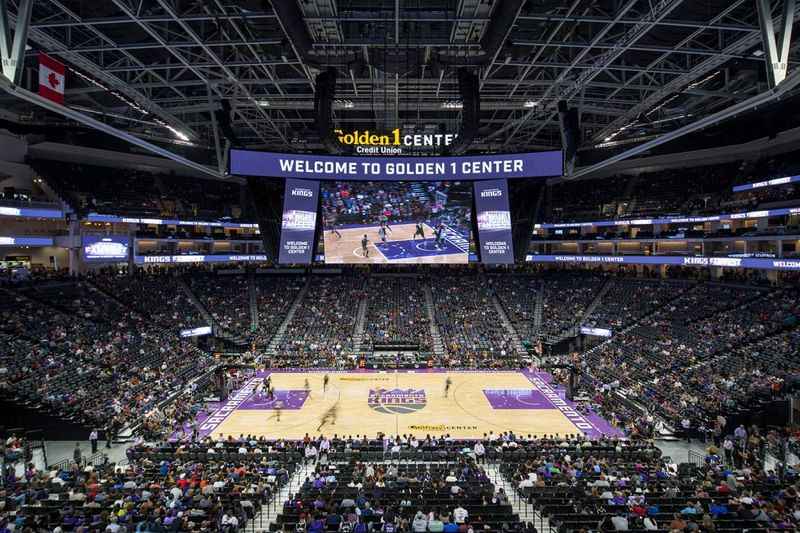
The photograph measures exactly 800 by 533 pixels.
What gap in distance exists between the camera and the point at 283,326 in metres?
43.2

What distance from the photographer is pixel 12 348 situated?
87.6ft

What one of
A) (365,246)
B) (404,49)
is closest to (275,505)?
(404,49)

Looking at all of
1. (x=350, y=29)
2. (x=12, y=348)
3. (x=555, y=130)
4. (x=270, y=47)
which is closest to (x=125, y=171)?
(x=12, y=348)

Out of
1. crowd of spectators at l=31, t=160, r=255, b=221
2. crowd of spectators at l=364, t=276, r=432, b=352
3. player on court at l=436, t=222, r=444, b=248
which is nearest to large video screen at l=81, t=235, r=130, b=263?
crowd of spectators at l=31, t=160, r=255, b=221

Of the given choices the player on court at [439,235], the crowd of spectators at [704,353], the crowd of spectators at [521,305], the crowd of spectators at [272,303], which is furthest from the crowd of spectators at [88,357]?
the crowd of spectators at [704,353]

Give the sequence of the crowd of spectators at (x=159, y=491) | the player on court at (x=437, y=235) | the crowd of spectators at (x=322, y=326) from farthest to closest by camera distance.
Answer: the crowd of spectators at (x=322, y=326) → the player on court at (x=437, y=235) → the crowd of spectators at (x=159, y=491)

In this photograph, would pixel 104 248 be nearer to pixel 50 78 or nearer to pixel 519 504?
pixel 50 78

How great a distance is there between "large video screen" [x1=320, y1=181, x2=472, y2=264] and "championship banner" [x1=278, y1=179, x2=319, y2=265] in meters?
1.48

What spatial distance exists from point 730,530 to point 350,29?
22.5 metres

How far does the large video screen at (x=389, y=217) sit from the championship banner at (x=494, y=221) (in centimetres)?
166

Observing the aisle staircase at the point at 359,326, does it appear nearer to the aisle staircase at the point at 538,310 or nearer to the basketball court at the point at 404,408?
the basketball court at the point at 404,408

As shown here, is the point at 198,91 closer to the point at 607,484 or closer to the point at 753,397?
the point at 607,484

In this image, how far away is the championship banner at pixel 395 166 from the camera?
30250mm

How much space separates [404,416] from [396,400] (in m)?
2.87
